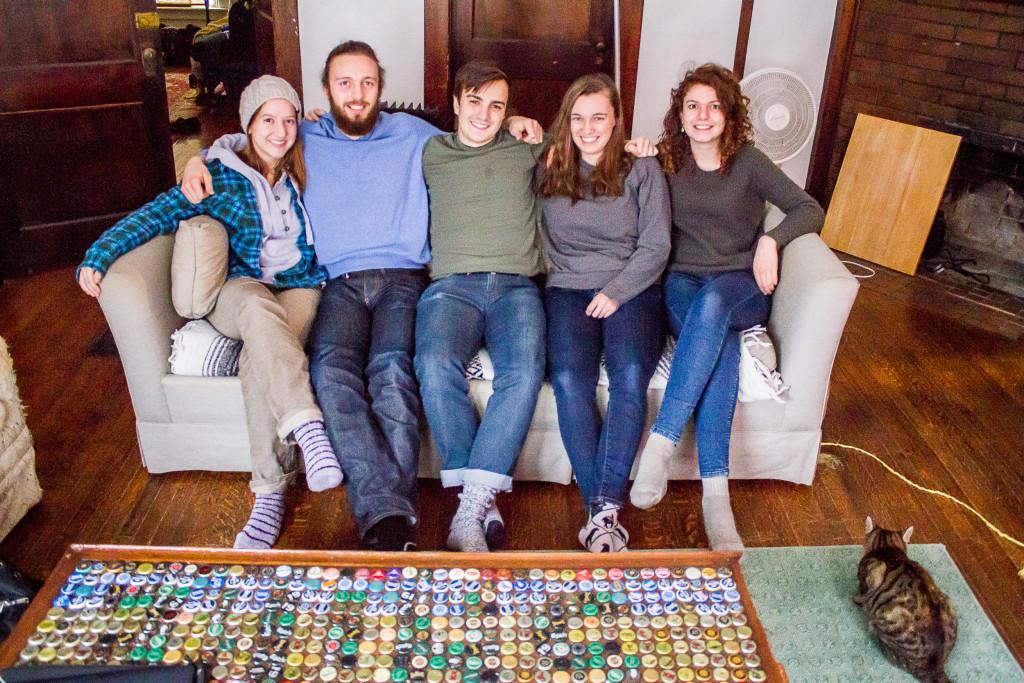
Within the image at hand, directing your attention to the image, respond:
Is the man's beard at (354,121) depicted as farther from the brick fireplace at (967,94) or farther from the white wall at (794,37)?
the brick fireplace at (967,94)

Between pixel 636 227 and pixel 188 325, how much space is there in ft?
3.96

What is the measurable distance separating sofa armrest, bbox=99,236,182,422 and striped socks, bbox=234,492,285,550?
37 centimetres

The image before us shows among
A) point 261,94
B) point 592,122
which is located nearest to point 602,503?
point 592,122

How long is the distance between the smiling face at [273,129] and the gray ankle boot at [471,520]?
3.28 ft

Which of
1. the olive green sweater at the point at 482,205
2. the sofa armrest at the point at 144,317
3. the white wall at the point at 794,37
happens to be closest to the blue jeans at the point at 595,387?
the olive green sweater at the point at 482,205

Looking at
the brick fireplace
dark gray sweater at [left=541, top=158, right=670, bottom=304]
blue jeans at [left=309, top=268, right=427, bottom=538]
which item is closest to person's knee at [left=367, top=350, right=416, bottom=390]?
blue jeans at [left=309, top=268, right=427, bottom=538]

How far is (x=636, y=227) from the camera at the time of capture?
2.39 meters

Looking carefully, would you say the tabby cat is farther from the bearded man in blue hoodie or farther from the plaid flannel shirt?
the plaid flannel shirt

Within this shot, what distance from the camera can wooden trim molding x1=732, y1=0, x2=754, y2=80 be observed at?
4.15 meters

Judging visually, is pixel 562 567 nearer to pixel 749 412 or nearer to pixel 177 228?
pixel 749 412

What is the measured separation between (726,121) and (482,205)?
688mm

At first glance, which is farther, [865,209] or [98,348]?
[865,209]

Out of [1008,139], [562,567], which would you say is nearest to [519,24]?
[1008,139]

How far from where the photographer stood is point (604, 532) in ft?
6.77
